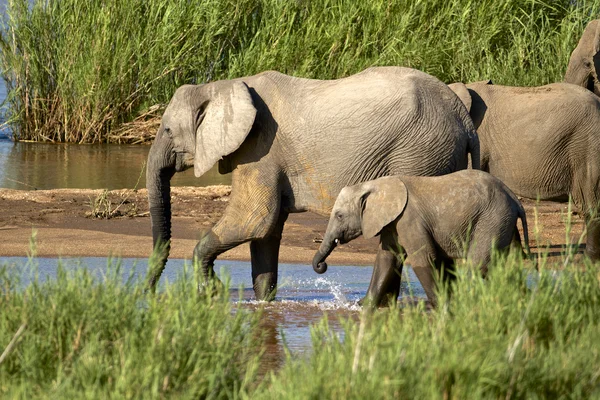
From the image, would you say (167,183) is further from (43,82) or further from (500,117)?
(43,82)

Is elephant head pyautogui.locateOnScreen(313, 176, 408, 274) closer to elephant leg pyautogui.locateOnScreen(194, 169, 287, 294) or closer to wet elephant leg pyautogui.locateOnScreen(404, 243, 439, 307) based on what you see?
wet elephant leg pyautogui.locateOnScreen(404, 243, 439, 307)

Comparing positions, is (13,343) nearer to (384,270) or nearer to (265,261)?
(384,270)

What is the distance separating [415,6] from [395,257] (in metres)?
8.40

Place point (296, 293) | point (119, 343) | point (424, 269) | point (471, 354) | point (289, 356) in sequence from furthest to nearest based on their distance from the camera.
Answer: point (296, 293)
point (424, 269)
point (119, 343)
point (289, 356)
point (471, 354)

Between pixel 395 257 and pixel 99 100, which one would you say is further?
pixel 99 100

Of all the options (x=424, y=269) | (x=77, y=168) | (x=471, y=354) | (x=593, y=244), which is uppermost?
(x=471, y=354)

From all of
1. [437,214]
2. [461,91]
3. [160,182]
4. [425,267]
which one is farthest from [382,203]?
[461,91]

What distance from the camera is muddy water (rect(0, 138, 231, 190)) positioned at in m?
12.6

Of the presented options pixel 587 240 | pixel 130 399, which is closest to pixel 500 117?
pixel 587 240

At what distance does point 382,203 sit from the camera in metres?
6.79

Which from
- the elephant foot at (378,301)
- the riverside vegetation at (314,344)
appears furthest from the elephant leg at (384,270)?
the riverside vegetation at (314,344)

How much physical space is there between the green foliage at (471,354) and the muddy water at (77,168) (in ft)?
24.9

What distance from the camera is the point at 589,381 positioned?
4199 millimetres

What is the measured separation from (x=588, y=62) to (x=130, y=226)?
13.6ft
